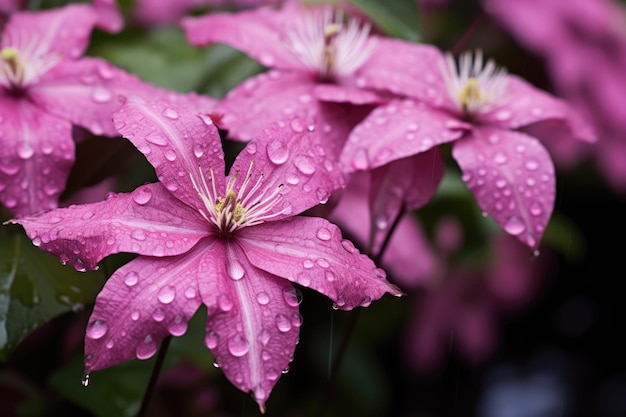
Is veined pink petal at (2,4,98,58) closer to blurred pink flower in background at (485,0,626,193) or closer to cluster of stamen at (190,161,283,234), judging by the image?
cluster of stamen at (190,161,283,234)

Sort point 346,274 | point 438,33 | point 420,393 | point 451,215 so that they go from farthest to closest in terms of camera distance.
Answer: point 420,393 → point 438,33 → point 451,215 → point 346,274

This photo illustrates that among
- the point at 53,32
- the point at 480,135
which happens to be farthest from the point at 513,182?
the point at 53,32

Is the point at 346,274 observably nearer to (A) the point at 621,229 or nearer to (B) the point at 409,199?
(B) the point at 409,199

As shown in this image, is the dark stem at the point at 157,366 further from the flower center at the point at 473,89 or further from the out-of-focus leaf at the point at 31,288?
the flower center at the point at 473,89

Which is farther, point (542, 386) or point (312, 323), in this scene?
point (542, 386)

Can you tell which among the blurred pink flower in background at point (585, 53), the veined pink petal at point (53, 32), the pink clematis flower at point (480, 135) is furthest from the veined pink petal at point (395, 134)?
the blurred pink flower in background at point (585, 53)

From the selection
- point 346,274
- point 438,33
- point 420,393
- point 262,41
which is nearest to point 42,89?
point 262,41
